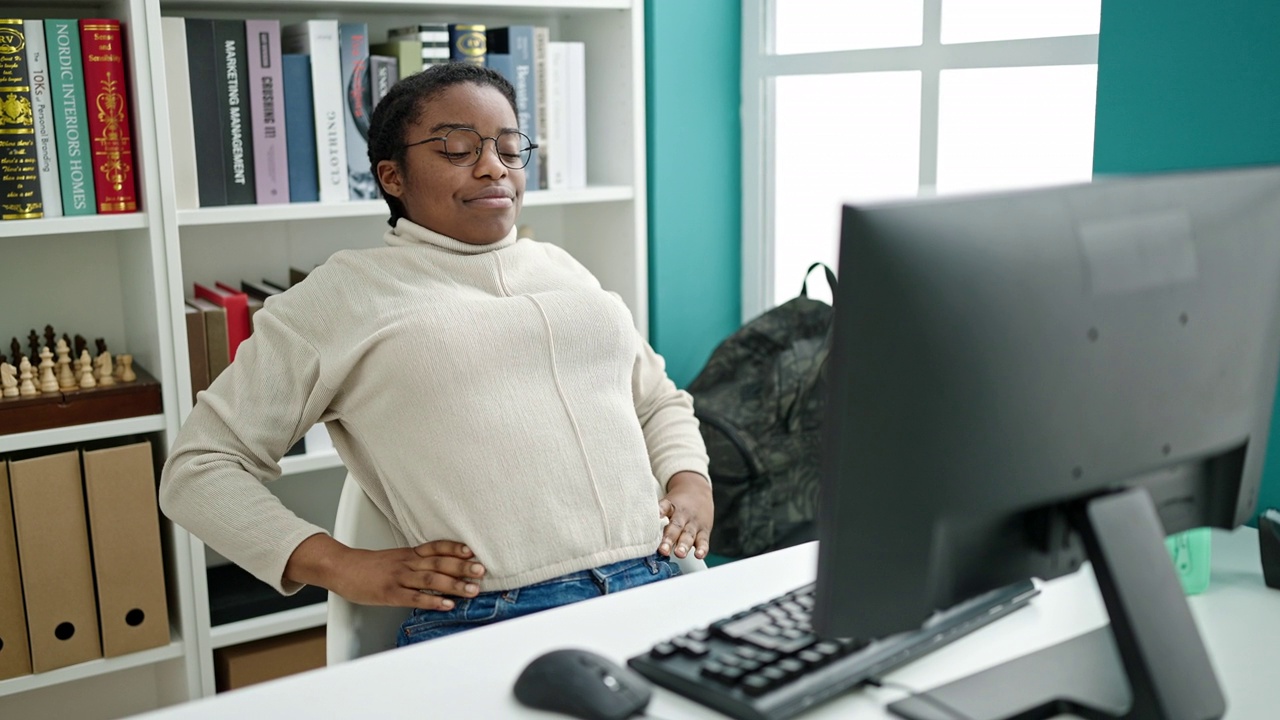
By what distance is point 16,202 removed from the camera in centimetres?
194

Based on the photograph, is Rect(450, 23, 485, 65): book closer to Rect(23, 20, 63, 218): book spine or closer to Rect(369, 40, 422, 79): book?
Rect(369, 40, 422, 79): book

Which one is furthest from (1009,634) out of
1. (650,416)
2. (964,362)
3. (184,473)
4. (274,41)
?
(274,41)

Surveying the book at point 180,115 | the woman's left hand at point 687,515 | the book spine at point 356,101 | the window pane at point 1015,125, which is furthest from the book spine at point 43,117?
the window pane at point 1015,125

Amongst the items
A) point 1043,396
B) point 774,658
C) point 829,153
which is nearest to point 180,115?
point 829,153

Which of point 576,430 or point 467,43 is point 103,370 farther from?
point 576,430

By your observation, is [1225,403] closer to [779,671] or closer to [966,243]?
[966,243]

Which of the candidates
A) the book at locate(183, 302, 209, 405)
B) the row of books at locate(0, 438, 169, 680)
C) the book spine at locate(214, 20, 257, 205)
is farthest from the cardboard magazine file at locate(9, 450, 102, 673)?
the book spine at locate(214, 20, 257, 205)

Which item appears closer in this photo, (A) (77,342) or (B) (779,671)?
(B) (779,671)

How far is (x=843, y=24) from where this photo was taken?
96.0 inches

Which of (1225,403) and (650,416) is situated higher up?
(1225,403)

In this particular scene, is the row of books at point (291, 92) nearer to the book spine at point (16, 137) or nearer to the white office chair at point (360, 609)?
the book spine at point (16, 137)

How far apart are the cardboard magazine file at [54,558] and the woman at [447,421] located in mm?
734

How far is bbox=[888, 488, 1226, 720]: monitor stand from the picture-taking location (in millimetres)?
868

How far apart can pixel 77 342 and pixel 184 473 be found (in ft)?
3.04
